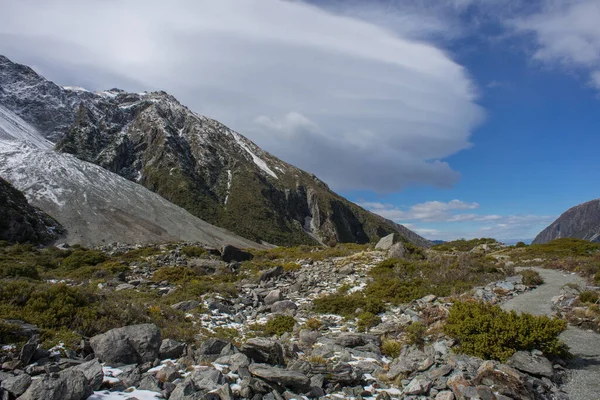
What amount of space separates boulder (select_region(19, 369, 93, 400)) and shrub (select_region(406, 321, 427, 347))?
8.59m

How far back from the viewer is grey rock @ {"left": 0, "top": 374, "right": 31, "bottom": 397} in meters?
5.19

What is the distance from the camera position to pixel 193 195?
157000 mm

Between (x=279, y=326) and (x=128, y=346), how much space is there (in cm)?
646

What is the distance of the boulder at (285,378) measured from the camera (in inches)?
266

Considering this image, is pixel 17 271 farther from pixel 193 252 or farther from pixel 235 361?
pixel 235 361

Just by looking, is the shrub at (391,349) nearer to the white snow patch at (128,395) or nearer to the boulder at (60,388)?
the white snow patch at (128,395)

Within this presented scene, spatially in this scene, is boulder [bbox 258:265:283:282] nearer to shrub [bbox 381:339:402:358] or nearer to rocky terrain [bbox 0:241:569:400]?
rocky terrain [bbox 0:241:569:400]

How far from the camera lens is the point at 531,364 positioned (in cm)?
794

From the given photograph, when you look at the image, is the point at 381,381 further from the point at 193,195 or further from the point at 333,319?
the point at 193,195

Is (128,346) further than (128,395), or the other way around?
(128,346)

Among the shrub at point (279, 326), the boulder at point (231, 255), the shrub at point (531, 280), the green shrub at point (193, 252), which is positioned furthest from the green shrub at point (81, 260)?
the shrub at point (531, 280)

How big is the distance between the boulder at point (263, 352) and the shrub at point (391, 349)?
3.52m

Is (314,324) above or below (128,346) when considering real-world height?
below

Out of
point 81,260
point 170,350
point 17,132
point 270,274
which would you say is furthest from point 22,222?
point 17,132
